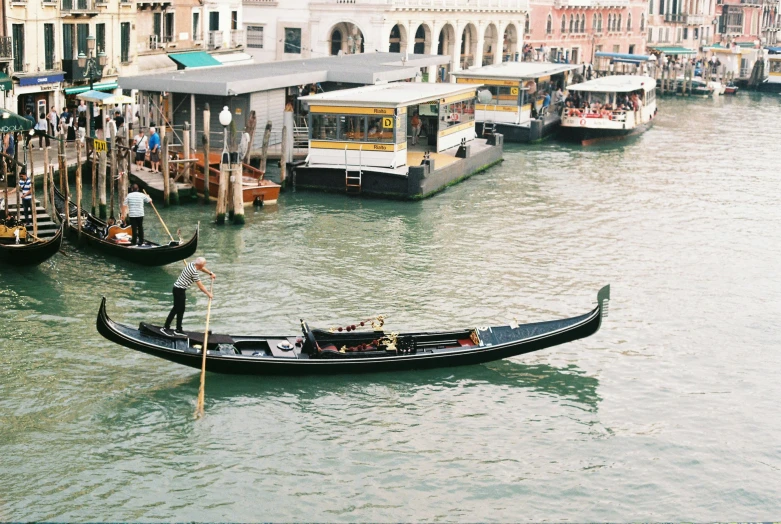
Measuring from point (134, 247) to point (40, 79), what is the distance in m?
12.7

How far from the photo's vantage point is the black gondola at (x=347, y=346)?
15.1m

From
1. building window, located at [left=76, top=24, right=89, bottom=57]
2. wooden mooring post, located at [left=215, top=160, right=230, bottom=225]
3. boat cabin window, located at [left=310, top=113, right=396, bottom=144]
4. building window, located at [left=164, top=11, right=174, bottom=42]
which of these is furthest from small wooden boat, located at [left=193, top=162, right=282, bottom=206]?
building window, located at [left=164, top=11, right=174, bottom=42]

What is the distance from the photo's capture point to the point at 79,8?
110ft

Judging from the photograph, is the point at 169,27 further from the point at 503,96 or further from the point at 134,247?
the point at 134,247

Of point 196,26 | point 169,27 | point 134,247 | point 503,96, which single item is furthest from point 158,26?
point 134,247

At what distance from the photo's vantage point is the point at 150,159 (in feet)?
90.8

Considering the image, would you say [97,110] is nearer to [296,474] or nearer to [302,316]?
[302,316]

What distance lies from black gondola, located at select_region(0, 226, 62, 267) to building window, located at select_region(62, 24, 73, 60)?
14.4 m

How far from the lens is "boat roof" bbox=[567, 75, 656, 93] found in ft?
139

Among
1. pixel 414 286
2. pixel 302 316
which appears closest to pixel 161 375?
pixel 302 316

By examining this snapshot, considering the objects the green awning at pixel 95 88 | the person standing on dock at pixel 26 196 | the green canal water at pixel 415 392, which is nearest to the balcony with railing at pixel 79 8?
the green awning at pixel 95 88

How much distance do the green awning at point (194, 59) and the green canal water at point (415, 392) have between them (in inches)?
592

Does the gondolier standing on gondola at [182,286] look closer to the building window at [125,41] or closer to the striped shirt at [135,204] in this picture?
the striped shirt at [135,204]

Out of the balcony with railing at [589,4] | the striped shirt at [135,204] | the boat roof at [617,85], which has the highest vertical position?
the balcony with railing at [589,4]
